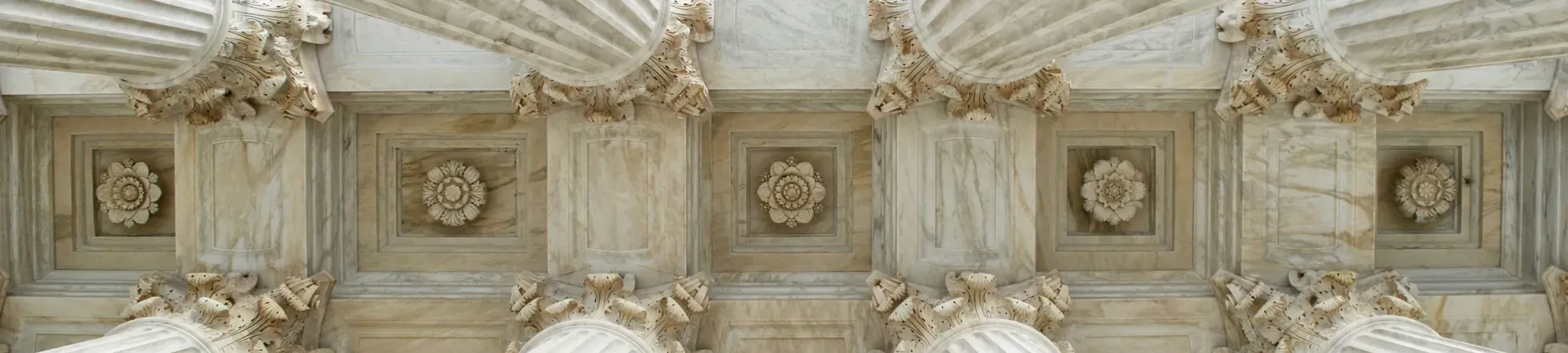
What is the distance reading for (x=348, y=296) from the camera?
639 cm

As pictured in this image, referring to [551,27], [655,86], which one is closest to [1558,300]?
[655,86]

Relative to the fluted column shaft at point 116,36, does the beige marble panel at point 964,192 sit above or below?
below

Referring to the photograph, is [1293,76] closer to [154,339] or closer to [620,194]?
[620,194]

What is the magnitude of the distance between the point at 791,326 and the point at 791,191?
114cm

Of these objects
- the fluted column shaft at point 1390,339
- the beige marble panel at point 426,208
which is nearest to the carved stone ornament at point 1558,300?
the fluted column shaft at point 1390,339

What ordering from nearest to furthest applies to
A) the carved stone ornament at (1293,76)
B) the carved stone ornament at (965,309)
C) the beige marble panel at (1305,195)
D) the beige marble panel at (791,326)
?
the carved stone ornament at (1293,76) → the carved stone ornament at (965,309) → the beige marble panel at (1305,195) → the beige marble panel at (791,326)

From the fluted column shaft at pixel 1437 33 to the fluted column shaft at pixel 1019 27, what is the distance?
1.05 metres

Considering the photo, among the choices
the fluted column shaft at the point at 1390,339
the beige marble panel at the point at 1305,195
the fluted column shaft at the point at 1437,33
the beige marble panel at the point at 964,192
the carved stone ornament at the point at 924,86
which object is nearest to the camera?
the fluted column shaft at the point at 1437,33

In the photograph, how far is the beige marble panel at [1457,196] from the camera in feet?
20.9

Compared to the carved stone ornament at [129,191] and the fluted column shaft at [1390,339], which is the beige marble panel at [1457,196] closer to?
the fluted column shaft at [1390,339]

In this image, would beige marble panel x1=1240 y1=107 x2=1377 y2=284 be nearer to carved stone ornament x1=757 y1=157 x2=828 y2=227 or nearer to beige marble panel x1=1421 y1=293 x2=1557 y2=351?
beige marble panel x1=1421 y1=293 x2=1557 y2=351

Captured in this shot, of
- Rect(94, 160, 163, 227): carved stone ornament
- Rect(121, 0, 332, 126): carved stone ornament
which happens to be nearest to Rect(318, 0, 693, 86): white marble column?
Rect(121, 0, 332, 126): carved stone ornament

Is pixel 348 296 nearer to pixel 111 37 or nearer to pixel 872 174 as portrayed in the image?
pixel 111 37

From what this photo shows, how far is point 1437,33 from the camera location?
3830mm
